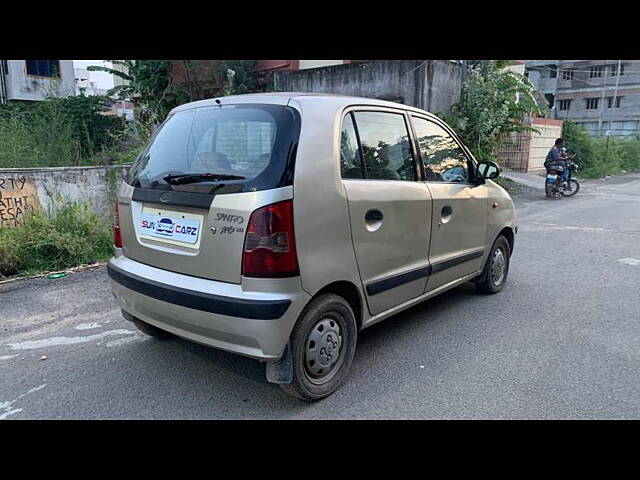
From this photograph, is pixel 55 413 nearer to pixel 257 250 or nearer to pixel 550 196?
pixel 257 250

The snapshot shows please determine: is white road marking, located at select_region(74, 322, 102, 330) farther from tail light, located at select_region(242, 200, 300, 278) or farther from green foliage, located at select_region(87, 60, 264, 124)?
green foliage, located at select_region(87, 60, 264, 124)

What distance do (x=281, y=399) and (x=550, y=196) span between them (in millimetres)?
12789

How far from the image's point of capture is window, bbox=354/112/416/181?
3189mm

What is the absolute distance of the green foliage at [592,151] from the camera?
21391mm

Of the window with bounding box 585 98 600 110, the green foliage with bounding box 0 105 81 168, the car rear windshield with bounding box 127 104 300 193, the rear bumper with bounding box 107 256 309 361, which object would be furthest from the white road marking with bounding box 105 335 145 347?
the window with bounding box 585 98 600 110

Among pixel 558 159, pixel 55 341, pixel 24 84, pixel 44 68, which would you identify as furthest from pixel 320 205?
pixel 44 68

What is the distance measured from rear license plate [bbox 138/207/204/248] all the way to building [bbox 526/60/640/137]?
1782 inches

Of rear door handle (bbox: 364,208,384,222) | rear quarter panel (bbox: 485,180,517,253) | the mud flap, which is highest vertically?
rear door handle (bbox: 364,208,384,222)

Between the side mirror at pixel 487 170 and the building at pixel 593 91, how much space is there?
42.8m

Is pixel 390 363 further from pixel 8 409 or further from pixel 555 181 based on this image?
pixel 555 181

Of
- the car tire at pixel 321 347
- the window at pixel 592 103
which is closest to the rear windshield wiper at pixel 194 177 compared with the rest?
the car tire at pixel 321 347

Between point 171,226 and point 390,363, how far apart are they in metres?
1.82

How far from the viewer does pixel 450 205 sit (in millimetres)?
3900

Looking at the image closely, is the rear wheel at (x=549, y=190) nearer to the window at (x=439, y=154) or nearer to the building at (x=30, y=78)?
the window at (x=439, y=154)
